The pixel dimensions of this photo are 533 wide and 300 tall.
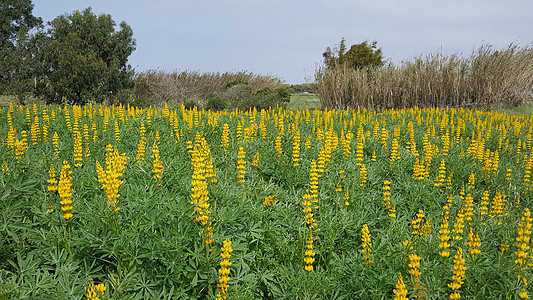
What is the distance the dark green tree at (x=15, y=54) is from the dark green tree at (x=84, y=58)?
128 cm

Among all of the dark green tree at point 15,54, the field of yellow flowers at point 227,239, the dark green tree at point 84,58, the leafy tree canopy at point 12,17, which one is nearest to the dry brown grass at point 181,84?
the dark green tree at point 84,58

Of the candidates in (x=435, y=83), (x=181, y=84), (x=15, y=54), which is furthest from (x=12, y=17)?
(x=435, y=83)

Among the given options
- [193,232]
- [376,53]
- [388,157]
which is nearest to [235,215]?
[193,232]

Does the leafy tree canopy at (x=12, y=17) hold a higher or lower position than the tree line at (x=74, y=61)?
higher

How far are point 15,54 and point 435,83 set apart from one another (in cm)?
2349

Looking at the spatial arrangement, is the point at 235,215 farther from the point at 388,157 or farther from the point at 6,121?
the point at 6,121

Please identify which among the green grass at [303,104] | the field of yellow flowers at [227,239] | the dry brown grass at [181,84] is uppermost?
the dry brown grass at [181,84]

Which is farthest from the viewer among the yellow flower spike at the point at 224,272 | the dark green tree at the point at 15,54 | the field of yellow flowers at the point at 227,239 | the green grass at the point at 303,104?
the dark green tree at the point at 15,54

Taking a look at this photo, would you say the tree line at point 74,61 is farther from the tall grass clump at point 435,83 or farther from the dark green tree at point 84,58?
the tall grass clump at point 435,83

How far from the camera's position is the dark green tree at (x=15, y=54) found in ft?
68.4

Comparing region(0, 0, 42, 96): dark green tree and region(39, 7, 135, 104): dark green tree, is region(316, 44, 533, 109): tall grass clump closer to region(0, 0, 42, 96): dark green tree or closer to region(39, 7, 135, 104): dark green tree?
region(39, 7, 135, 104): dark green tree

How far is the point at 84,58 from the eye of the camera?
1928 centimetres

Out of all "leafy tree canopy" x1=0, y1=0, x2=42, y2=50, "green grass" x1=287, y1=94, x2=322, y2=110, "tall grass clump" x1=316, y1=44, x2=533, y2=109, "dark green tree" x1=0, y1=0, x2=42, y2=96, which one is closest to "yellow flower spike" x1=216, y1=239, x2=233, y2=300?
"tall grass clump" x1=316, y1=44, x2=533, y2=109

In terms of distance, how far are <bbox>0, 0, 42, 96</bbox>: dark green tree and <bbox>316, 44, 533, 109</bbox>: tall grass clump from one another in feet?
54.1
